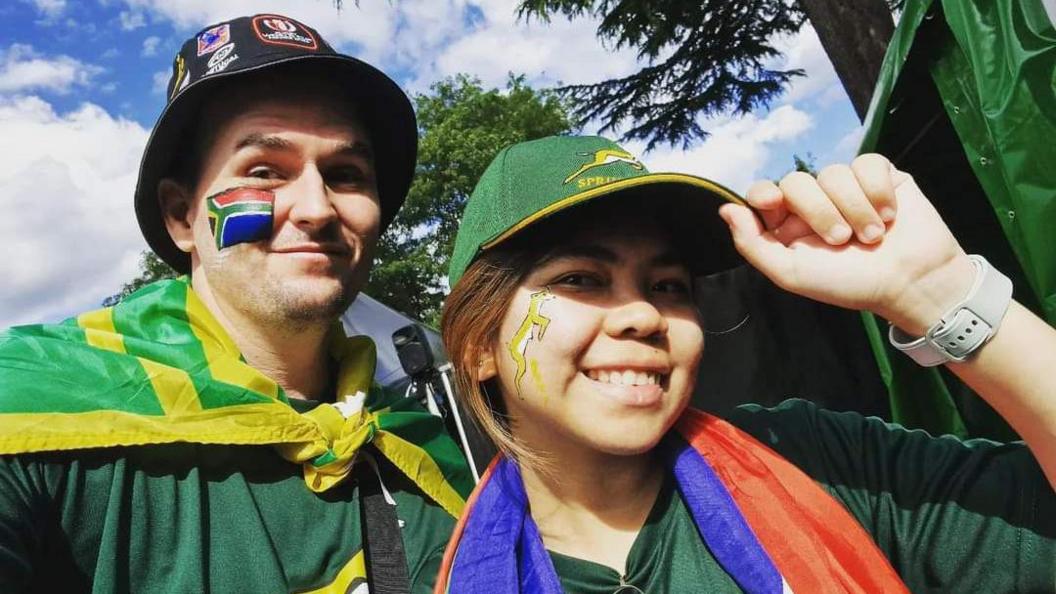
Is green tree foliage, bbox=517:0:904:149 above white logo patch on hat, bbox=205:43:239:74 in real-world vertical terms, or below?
above

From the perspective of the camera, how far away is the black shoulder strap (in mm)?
1655

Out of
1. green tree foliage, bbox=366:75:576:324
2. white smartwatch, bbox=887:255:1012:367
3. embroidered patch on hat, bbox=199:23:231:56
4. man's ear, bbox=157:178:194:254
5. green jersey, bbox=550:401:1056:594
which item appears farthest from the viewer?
green tree foliage, bbox=366:75:576:324

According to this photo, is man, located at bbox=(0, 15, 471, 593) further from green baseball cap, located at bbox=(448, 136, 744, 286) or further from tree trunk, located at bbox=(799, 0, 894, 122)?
tree trunk, located at bbox=(799, 0, 894, 122)

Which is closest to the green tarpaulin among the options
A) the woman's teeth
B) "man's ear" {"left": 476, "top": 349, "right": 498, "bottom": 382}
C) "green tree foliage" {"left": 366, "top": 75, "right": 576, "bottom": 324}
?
the woman's teeth

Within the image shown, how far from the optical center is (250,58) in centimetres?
186

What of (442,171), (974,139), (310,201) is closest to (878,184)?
(974,139)

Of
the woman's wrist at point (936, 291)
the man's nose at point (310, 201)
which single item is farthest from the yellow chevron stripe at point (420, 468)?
the woman's wrist at point (936, 291)

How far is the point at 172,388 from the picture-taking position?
1.61m

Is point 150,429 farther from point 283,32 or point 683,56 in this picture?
point 683,56

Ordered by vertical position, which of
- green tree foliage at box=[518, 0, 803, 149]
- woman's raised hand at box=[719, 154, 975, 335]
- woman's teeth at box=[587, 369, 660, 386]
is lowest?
woman's teeth at box=[587, 369, 660, 386]

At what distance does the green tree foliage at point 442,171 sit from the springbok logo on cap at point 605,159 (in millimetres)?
15814

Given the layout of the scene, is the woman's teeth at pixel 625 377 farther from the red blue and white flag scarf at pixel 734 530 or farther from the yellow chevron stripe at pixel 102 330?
the yellow chevron stripe at pixel 102 330

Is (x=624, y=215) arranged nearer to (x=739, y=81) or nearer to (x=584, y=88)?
(x=739, y=81)

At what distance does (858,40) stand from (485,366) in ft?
11.3
